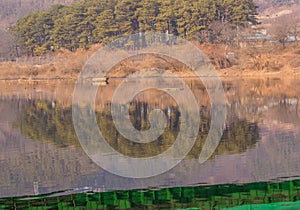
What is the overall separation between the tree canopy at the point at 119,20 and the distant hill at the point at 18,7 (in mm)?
56012

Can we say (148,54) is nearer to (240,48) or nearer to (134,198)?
(240,48)

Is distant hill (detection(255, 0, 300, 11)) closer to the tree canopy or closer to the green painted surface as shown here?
the tree canopy

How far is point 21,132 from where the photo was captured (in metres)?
16.1

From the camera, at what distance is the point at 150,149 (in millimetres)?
12398

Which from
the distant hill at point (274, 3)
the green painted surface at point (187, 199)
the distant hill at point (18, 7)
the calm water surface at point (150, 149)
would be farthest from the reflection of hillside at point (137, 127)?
the distant hill at point (274, 3)

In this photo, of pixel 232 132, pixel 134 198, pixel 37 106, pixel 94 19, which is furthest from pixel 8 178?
pixel 94 19

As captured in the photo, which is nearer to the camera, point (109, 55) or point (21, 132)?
point (21, 132)

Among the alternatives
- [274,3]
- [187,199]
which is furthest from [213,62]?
[274,3]

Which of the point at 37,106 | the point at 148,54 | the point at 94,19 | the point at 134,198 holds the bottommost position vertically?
the point at 134,198

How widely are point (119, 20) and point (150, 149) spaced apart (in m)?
46.6

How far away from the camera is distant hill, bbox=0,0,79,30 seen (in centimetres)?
12050

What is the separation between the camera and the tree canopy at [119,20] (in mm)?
53750

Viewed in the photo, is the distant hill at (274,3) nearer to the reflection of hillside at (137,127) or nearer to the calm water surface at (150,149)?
the calm water surface at (150,149)

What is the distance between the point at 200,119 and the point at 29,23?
50894mm
